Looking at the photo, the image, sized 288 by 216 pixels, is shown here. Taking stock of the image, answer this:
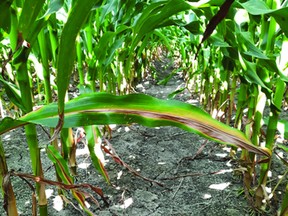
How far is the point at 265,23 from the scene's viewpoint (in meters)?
0.72

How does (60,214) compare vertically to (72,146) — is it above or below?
below

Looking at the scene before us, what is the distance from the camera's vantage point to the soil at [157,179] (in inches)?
35.0

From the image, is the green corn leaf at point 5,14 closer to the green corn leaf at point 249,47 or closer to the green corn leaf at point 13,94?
the green corn leaf at point 13,94

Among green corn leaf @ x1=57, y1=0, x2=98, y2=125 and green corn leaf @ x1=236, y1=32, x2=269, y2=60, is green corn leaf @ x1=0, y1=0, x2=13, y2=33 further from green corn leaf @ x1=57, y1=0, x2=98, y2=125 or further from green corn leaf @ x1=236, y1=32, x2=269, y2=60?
green corn leaf @ x1=236, y1=32, x2=269, y2=60

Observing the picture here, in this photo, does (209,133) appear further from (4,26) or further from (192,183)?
(192,183)

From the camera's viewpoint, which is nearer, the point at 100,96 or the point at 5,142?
the point at 100,96

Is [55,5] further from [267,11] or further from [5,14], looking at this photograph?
[267,11]

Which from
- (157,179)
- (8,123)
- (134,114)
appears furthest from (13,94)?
(157,179)

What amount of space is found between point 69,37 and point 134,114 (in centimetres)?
15

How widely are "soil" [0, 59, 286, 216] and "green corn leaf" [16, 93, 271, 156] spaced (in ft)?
0.94

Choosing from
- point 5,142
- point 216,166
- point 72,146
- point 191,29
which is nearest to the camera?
point 191,29

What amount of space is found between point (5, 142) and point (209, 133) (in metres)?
1.34

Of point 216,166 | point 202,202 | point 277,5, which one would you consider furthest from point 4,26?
point 216,166

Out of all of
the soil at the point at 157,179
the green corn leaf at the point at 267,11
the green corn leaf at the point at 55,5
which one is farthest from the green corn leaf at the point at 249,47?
the green corn leaf at the point at 55,5
